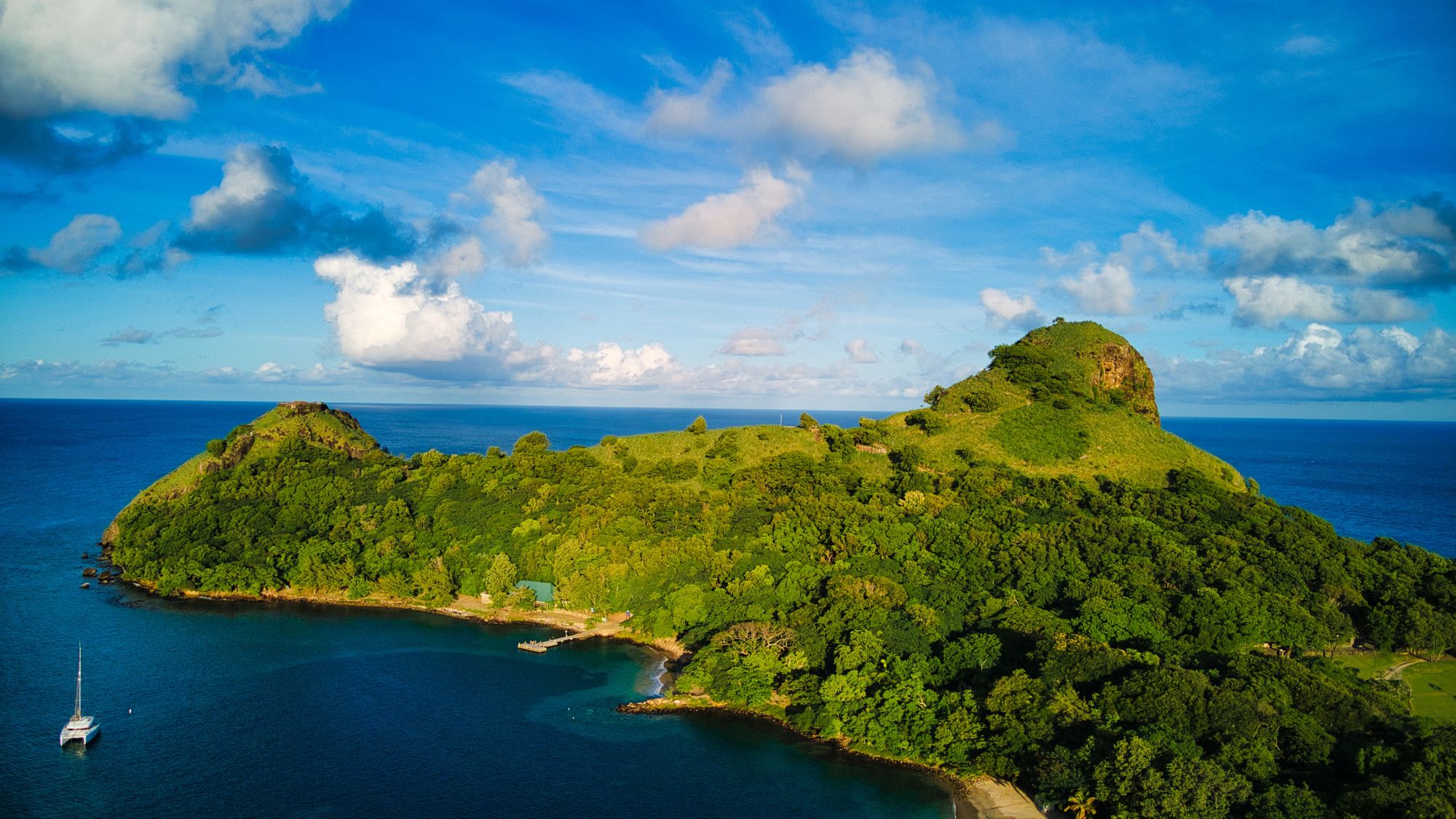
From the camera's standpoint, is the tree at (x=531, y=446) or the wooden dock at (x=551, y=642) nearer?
the wooden dock at (x=551, y=642)

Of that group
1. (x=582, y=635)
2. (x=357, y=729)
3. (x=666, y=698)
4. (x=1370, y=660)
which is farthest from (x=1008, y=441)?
(x=357, y=729)

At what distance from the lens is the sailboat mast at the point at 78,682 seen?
170ft

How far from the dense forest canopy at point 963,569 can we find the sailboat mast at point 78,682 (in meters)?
17.9

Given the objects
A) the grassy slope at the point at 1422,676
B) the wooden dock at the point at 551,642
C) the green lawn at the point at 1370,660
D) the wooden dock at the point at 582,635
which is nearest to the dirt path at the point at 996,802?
the grassy slope at the point at 1422,676

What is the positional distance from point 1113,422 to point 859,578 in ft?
172

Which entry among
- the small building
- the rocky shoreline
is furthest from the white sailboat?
the small building

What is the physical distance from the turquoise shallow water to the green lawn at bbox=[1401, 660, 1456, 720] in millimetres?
34480

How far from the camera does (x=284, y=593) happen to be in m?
84.4

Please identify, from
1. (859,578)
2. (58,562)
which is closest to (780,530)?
(859,578)

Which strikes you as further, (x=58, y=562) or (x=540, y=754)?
(x=58, y=562)

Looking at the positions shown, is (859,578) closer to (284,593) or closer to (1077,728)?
(1077,728)

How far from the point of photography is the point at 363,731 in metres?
53.3

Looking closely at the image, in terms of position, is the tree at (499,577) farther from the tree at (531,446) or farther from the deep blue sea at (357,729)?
the tree at (531,446)

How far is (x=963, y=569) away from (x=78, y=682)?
230ft
